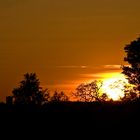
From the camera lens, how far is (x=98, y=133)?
30.0 m

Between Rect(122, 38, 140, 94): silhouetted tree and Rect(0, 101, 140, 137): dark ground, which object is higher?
Rect(122, 38, 140, 94): silhouetted tree

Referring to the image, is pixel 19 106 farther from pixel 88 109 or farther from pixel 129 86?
pixel 129 86

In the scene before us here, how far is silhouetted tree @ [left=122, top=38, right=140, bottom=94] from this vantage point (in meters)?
63.1

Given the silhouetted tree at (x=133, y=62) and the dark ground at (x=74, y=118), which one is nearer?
the dark ground at (x=74, y=118)

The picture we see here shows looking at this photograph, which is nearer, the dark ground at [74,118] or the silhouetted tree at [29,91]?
the dark ground at [74,118]

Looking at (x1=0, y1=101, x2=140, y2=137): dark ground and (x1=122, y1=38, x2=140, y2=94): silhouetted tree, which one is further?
(x1=122, y1=38, x2=140, y2=94): silhouetted tree

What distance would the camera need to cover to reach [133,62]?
209 feet

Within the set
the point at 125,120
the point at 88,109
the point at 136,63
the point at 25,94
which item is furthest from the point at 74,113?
A: the point at 25,94

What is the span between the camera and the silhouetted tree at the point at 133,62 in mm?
63088

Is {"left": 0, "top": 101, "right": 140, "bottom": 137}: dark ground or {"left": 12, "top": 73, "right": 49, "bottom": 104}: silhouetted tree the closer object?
{"left": 0, "top": 101, "right": 140, "bottom": 137}: dark ground

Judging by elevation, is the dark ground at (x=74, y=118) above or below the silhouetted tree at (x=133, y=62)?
below

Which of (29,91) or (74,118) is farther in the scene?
(29,91)

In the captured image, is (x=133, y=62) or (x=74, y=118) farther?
(x=133, y=62)

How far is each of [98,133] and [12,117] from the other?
16.3ft
